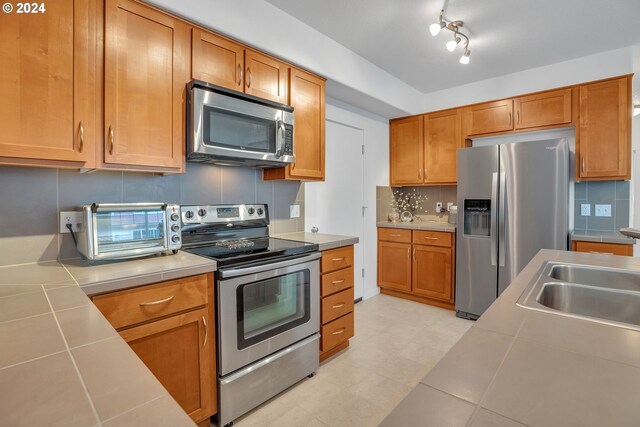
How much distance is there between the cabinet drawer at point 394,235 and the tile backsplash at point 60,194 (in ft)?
7.22

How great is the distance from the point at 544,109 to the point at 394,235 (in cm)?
195

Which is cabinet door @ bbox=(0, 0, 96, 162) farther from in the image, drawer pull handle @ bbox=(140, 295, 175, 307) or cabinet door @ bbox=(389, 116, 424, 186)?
cabinet door @ bbox=(389, 116, 424, 186)

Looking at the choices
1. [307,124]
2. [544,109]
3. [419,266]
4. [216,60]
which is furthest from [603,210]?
[216,60]

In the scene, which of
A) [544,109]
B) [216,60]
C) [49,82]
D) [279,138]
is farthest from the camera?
[544,109]

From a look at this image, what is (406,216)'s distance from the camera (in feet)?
13.7

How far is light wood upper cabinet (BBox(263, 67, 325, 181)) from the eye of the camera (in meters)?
2.40

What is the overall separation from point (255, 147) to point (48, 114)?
1032 millimetres

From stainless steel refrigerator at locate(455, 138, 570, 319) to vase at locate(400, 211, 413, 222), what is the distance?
0.87m

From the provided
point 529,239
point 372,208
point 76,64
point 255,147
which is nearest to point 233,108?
point 255,147

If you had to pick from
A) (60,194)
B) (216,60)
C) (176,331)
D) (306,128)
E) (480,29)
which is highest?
(480,29)

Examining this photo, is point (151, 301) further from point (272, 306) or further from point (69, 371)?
point (69, 371)

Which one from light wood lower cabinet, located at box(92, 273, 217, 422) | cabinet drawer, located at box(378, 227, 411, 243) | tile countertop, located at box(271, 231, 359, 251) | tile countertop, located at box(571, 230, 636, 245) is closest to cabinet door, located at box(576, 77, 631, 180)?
tile countertop, located at box(571, 230, 636, 245)

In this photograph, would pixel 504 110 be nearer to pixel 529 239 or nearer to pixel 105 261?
pixel 529 239

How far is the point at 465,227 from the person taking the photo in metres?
3.24
